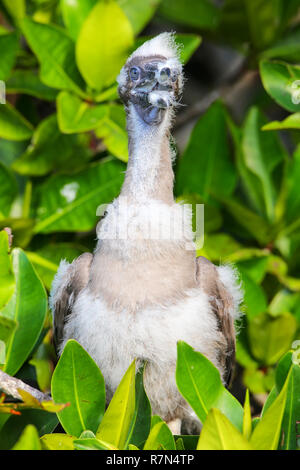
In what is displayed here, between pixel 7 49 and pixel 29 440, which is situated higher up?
pixel 7 49

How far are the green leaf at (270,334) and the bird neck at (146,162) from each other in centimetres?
73

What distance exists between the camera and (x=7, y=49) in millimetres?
2344

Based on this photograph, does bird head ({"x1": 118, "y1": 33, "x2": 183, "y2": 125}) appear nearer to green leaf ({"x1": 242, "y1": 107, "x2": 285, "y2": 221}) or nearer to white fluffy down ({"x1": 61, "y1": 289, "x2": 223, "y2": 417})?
white fluffy down ({"x1": 61, "y1": 289, "x2": 223, "y2": 417})

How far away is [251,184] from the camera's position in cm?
268

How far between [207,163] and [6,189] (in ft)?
2.85

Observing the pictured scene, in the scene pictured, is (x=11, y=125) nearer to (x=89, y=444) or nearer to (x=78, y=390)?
(x=78, y=390)

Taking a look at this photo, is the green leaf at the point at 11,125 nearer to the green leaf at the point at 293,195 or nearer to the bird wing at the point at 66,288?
the bird wing at the point at 66,288

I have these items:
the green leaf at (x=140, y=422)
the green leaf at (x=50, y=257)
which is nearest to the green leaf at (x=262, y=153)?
the green leaf at (x=50, y=257)

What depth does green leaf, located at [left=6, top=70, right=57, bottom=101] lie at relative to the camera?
98.7 inches

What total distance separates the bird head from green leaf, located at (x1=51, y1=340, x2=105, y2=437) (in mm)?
713

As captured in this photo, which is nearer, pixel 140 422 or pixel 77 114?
pixel 140 422

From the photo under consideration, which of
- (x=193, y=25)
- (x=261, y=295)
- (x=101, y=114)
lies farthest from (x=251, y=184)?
(x=193, y=25)

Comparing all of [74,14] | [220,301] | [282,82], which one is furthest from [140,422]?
[74,14]

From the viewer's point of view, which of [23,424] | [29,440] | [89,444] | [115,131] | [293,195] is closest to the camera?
[29,440]
